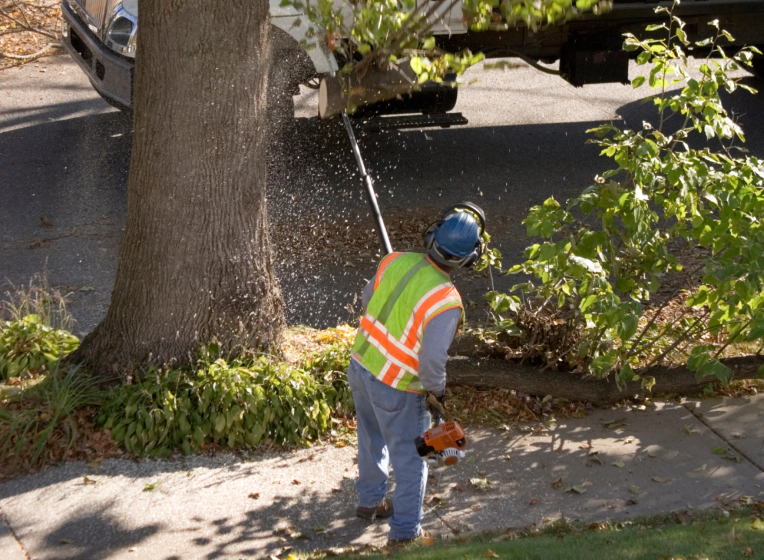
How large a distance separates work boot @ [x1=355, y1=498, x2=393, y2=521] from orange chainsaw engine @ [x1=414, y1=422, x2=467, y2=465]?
64 cm

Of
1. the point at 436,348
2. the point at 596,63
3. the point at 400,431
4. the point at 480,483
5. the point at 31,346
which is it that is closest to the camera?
the point at 436,348

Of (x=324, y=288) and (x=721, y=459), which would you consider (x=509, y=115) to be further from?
(x=721, y=459)

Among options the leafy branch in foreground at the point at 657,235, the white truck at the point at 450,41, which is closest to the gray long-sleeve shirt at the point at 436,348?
the leafy branch in foreground at the point at 657,235

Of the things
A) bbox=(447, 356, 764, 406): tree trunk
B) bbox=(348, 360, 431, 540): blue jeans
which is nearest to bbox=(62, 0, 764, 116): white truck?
bbox=(447, 356, 764, 406): tree trunk

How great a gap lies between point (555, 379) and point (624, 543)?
1.58 m

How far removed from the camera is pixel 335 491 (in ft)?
14.5

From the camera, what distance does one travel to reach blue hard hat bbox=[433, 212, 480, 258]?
369 cm

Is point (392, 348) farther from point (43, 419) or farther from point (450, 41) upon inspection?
point (450, 41)

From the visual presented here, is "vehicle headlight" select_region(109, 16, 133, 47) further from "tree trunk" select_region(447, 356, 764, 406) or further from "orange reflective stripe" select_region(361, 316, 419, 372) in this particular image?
"orange reflective stripe" select_region(361, 316, 419, 372)

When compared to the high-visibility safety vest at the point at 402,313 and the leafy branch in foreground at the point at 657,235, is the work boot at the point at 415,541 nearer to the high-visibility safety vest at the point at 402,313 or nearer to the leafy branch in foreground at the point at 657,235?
the high-visibility safety vest at the point at 402,313

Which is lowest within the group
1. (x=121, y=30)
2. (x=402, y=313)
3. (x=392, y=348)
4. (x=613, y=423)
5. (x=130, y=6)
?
(x=613, y=423)

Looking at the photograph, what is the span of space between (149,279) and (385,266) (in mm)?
1603

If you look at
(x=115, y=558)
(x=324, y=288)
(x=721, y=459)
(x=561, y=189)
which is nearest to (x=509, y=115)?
(x=561, y=189)

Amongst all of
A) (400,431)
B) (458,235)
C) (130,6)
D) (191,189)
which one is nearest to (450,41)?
(130,6)
